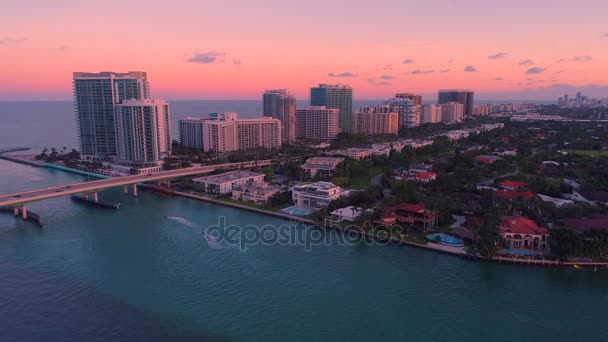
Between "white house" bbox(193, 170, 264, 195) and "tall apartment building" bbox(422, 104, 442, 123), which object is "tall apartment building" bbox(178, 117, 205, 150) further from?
"tall apartment building" bbox(422, 104, 442, 123)

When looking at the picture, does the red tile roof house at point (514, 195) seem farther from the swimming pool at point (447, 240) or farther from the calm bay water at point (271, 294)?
the calm bay water at point (271, 294)

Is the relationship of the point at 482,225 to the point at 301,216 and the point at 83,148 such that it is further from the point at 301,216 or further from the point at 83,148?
the point at 83,148

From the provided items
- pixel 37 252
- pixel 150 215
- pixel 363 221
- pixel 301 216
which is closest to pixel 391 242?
pixel 363 221

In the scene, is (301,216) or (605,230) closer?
(605,230)

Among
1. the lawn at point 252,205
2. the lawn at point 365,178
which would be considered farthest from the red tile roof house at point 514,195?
the lawn at point 252,205

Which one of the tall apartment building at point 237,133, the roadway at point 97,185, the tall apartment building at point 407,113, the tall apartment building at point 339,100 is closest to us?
the roadway at point 97,185

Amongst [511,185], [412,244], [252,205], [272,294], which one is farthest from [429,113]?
[272,294]

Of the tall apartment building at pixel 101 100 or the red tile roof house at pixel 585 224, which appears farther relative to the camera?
the tall apartment building at pixel 101 100

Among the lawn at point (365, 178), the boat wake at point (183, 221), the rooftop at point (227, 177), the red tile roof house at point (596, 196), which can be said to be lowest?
→ the boat wake at point (183, 221)
